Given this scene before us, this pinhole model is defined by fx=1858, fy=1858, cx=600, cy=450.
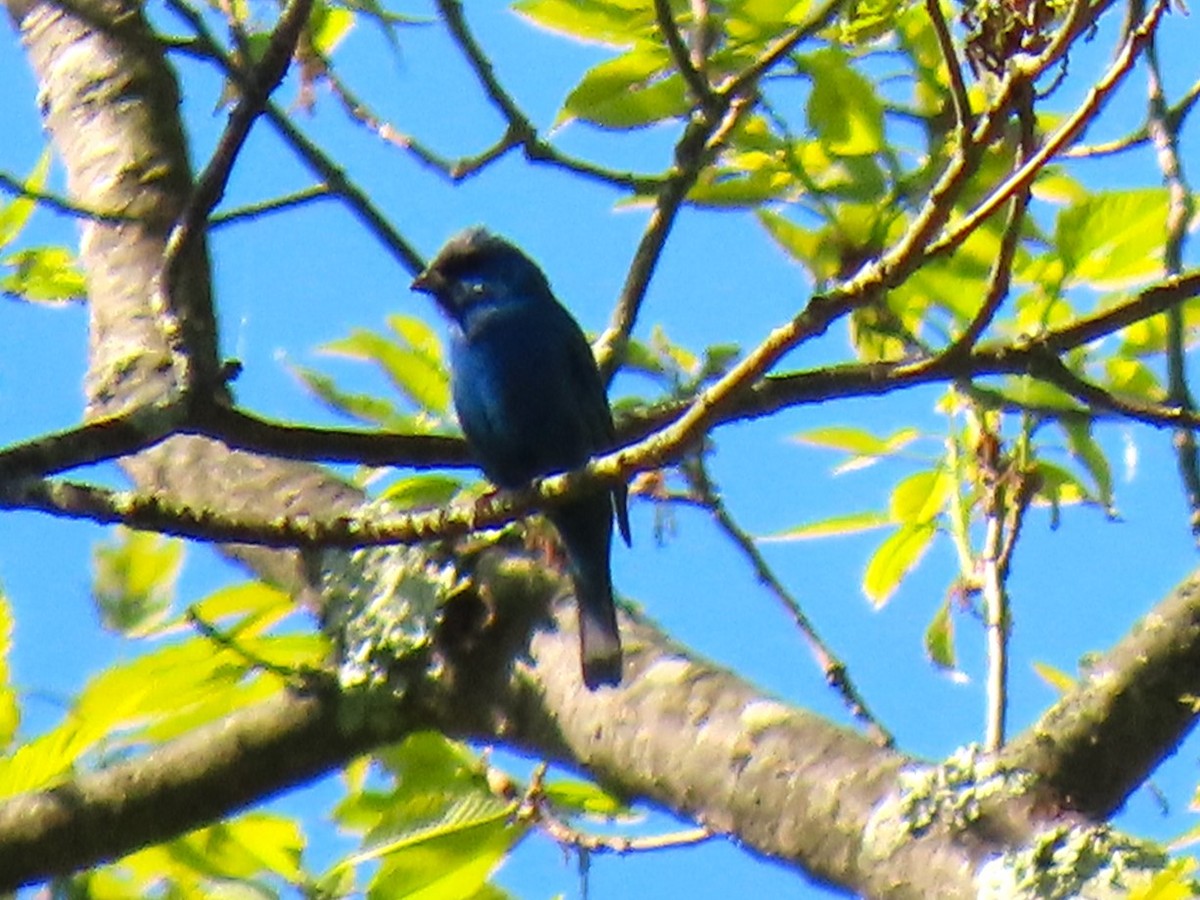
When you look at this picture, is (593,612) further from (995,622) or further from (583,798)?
(995,622)

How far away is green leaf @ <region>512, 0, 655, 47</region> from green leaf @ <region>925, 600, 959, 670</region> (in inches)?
45.6

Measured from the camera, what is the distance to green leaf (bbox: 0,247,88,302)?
3176 millimetres

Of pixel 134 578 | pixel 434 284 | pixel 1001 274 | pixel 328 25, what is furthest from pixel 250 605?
pixel 434 284

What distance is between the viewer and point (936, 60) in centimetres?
269

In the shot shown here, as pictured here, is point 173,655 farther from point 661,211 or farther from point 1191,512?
point 1191,512

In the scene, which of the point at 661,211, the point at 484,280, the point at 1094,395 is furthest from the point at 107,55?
the point at 1094,395

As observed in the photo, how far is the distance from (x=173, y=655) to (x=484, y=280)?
94.3 inches

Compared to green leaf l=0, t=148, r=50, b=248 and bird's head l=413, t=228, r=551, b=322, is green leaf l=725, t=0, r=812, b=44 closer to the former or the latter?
green leaf l=0, t=148, r=50, b=248

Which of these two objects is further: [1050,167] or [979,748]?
[1050,167]

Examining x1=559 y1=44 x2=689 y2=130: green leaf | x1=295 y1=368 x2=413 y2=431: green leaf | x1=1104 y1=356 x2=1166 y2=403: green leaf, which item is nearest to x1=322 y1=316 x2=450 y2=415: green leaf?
x1=295 y1=368 x2=413 y2=431: green leaf

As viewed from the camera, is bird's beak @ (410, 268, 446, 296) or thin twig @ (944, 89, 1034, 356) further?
bird's beak @ (410, 268, 446, 296)

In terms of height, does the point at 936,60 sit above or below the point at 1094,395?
above

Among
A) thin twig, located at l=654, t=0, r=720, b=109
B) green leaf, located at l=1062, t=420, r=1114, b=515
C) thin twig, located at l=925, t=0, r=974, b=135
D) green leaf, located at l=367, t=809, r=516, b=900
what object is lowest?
green leaf, located at l=367, t=809, r=516, b=900

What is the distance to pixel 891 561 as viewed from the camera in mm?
2992
